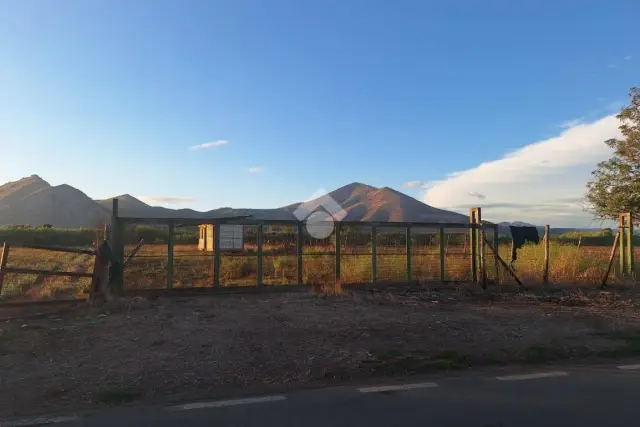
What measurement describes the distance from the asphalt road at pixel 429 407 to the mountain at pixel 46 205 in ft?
326

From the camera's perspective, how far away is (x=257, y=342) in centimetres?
814

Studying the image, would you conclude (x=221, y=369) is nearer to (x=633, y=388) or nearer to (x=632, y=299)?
(x=633, y=388)

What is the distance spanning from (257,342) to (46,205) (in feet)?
377

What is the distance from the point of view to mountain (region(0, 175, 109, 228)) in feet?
328

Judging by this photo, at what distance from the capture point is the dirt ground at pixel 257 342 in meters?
6.24

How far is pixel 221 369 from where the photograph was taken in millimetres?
6816

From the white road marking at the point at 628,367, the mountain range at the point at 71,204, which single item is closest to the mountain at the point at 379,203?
the mountain range at the point at 71,204

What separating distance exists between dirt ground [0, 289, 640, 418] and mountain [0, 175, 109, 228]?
309ft

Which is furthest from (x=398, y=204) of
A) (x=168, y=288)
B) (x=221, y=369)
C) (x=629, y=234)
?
(x=221, y=369)

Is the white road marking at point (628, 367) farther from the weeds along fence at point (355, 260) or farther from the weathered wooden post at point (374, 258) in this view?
the weathered wooden post at point (374, 258)

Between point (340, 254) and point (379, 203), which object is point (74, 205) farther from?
point (340, 254)

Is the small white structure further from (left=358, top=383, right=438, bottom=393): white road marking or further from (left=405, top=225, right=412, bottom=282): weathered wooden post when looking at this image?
(left=358, top=383, right=438, bottom=393): white road marking

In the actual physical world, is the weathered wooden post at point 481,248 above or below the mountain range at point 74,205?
below

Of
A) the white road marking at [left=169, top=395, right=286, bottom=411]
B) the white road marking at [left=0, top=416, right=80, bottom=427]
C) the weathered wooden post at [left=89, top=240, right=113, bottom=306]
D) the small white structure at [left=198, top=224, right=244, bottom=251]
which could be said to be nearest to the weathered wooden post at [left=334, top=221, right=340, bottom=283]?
the small white structure at [left=198, top=224, right=244, bottom=251]
